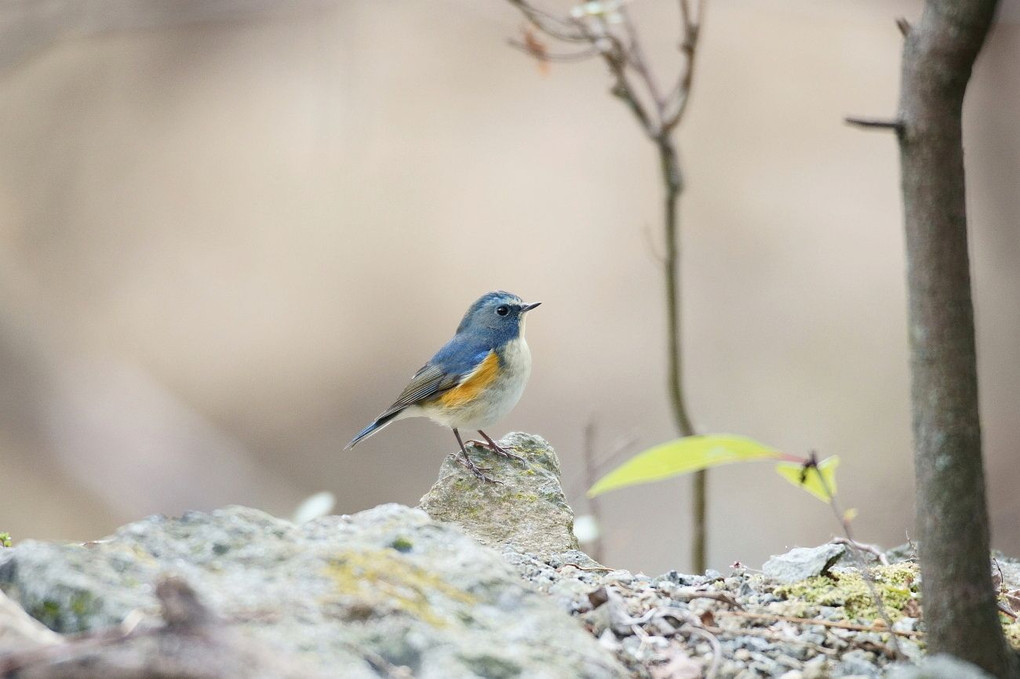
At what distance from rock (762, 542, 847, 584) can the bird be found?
5.85 ft

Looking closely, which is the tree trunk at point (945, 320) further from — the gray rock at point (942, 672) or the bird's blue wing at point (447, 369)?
the bird's blue wing at point (447, 369)

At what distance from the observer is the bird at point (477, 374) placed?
4.66 metres

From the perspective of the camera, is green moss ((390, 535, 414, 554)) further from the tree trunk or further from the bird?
the bird

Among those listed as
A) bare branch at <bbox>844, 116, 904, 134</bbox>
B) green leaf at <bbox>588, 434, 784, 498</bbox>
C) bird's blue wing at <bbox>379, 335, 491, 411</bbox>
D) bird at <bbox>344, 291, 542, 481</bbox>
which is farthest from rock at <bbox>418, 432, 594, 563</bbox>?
bare branch at <bbox>844, 116, 904, 134</bbox>

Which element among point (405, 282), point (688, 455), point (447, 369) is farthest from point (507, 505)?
point (405, 282)

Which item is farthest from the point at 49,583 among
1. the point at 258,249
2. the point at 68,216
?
the point at 68,216

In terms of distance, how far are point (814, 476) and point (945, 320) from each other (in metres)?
0.45

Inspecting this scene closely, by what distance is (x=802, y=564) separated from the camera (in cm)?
309

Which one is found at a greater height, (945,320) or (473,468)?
(945,320)

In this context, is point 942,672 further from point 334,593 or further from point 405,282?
point 405,282

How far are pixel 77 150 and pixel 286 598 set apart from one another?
38.2 ft

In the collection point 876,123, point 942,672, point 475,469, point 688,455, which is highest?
point 876,123

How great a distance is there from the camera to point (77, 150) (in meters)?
12.4

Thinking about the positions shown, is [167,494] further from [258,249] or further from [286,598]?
[286,598]
